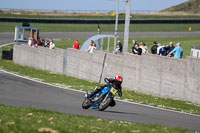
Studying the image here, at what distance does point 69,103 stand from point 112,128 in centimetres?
740

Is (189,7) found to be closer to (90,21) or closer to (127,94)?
(90,21)

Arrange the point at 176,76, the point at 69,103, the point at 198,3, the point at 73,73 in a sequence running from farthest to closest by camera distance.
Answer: the point at 198,3, the point at 73,73, the point at 176,76, the point at 69,103

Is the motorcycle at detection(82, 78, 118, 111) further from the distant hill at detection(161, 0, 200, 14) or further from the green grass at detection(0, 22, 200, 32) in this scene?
the distant hill at detection(161, 0, 200, 14)

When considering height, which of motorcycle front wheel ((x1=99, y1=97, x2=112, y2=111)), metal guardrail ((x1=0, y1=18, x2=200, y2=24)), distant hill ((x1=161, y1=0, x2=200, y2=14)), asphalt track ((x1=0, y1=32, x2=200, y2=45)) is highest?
distant hill ((x1=161, y1=0, x2=200, y2=14))

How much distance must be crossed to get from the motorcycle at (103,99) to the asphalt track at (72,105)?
223mm

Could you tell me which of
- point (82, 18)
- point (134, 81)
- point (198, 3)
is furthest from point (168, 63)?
point (198, 3)

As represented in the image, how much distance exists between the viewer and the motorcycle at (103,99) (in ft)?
48.1

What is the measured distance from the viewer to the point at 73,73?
29.3 m

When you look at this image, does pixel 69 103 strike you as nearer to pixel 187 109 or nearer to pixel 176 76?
pixel 187 109

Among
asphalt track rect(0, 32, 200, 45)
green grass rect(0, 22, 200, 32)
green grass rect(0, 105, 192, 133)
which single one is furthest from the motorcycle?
green grass rect(0, 22, 200, 32)

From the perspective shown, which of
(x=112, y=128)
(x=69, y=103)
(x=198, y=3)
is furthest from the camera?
(x=198, y=3)

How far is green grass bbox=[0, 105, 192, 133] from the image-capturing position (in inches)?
366

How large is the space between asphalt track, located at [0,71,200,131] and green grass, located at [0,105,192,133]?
92.7 inches

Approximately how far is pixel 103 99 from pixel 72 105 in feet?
6.80
